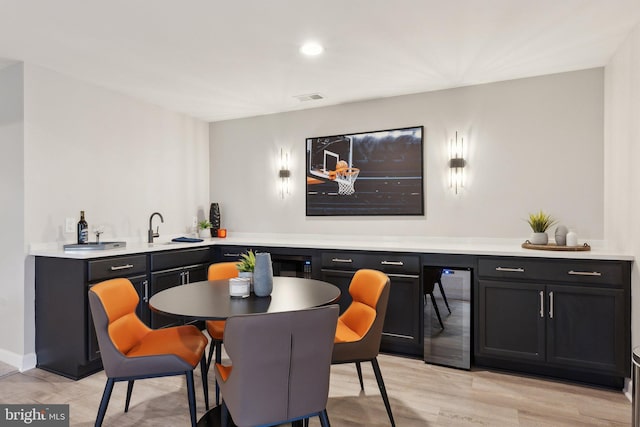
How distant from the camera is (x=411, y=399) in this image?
265 cm

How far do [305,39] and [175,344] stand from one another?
2188mm

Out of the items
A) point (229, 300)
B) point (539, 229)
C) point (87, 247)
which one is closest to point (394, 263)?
point (539, 229)

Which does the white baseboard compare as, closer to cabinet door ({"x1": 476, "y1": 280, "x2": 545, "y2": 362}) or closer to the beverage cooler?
the beverage cooler

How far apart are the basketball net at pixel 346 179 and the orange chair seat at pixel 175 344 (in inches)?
91.8

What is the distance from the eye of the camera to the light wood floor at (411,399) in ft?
7.81

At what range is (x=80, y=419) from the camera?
93.7 inches

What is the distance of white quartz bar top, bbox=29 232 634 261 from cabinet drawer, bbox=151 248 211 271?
0.18 ft

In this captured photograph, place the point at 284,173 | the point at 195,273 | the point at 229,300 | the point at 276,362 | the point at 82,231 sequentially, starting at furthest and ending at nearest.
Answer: the point at 284,173 < the point at 195,273 < the point at 82,231 < the point at 229,300 < the point at 276,362

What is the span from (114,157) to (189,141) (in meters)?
1.13

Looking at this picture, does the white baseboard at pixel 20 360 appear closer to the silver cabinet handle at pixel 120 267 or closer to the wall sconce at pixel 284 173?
the silver cabinet handle at pixel 120 267

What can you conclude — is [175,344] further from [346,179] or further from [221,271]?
[346,179]

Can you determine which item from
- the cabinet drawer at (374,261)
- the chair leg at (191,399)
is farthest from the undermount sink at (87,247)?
the cabinet drawer at (374,261)

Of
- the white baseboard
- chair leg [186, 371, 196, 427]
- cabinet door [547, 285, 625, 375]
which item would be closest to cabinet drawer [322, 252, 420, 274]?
cabinet door [547, 285, 625, 375]

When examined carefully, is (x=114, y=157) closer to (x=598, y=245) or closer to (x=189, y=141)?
(x=189, y=141)
